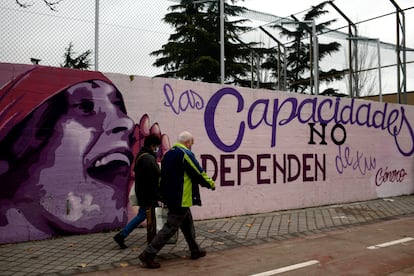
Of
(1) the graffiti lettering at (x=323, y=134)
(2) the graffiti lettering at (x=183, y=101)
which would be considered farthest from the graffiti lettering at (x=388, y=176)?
(2) the graffiti lettering at (x=183, y=101)

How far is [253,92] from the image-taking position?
8750 millimetres

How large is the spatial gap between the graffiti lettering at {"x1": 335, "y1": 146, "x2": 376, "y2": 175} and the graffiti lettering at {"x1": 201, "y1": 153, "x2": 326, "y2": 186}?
606 millimetres

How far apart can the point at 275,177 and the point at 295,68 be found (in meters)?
6.13

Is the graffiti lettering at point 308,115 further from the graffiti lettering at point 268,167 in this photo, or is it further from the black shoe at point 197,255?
the black shoe at point 197,255

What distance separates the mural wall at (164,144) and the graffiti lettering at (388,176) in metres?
Result: 0.05

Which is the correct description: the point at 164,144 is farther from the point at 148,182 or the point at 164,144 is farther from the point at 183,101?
the point at 148,182

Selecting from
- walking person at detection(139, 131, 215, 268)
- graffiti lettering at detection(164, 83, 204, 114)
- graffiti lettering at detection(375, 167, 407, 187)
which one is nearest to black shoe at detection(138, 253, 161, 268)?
walking person at detection(139, 131, 215, 268)

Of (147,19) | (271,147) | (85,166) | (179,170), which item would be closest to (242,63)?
(271,147)

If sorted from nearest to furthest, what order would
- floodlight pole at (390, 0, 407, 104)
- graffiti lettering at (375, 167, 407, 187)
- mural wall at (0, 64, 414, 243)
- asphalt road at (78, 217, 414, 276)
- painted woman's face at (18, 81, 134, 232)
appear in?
asphalt road at (78, 217, 414, 276) → mural wall at (0, 64, 414, 243) → painted woman's face at (18, 81, 134, 232) → graffiti lettering at (375, 167, 407, 187) → floodlight pole at (390, 0, 407, 104)

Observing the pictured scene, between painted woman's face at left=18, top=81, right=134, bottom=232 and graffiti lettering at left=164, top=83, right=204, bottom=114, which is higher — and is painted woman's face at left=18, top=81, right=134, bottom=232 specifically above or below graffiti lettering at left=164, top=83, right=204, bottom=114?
below

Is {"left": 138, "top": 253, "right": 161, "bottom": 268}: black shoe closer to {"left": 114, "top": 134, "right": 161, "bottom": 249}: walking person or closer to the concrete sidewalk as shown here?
the concrete sidewalk

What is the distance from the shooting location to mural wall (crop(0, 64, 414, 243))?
611cm

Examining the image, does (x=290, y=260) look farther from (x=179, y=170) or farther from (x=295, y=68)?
(x=295, y=68)

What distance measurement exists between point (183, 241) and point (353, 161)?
604 cm
